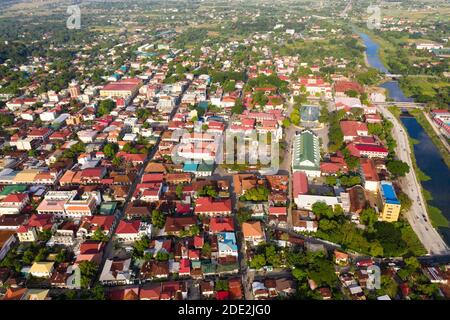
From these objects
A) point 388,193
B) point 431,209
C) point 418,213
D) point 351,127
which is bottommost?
point 431,209

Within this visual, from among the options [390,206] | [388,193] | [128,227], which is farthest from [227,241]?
[388,193]

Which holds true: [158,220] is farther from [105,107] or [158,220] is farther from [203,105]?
[105,107]

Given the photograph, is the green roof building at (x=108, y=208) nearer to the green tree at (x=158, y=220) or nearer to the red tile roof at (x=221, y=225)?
the green tree at (x=158, y=220)

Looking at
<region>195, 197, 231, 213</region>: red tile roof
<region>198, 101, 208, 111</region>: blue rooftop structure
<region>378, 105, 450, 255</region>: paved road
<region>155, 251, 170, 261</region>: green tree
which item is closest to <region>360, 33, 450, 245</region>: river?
<region>378, 105, 450, 255</region>: paved road

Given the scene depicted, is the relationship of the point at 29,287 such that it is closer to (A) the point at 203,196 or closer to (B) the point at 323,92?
(A) the point at 203,196

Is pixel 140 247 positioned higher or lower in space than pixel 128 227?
lower

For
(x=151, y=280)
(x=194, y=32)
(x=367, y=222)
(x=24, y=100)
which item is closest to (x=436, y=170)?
(x=367, y=222)
